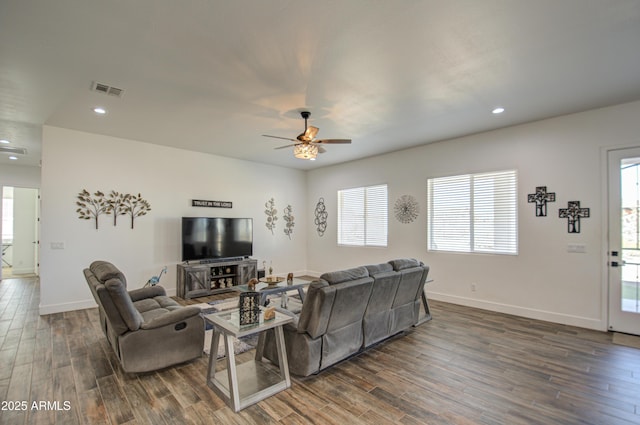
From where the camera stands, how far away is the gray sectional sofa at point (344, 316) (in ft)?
8.96

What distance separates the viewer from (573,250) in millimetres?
4281

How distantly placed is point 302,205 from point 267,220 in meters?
1.28

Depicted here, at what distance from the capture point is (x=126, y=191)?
18.0 feet

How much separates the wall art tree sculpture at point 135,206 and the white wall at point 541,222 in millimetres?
5342

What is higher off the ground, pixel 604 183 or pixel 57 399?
pixel 604 183

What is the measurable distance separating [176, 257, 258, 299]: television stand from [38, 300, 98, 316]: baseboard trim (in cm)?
145

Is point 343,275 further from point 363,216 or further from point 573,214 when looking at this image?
point 363,216

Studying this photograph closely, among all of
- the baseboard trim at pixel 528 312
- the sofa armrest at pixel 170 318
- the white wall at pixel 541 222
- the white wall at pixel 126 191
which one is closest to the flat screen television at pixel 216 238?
the white wall at pixel 126 191

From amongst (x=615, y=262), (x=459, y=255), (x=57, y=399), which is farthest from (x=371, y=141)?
(x=57, y=399)

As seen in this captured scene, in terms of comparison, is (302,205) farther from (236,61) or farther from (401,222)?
(236,61)

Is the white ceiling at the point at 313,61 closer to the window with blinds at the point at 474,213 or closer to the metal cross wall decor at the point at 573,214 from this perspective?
the window with blinds at the point at 474,213

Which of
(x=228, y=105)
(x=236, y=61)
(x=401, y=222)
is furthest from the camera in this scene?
(x=401, y=222)

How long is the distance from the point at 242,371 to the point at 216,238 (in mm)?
3768

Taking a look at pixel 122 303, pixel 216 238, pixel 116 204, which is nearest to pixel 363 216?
pixel 216 238
